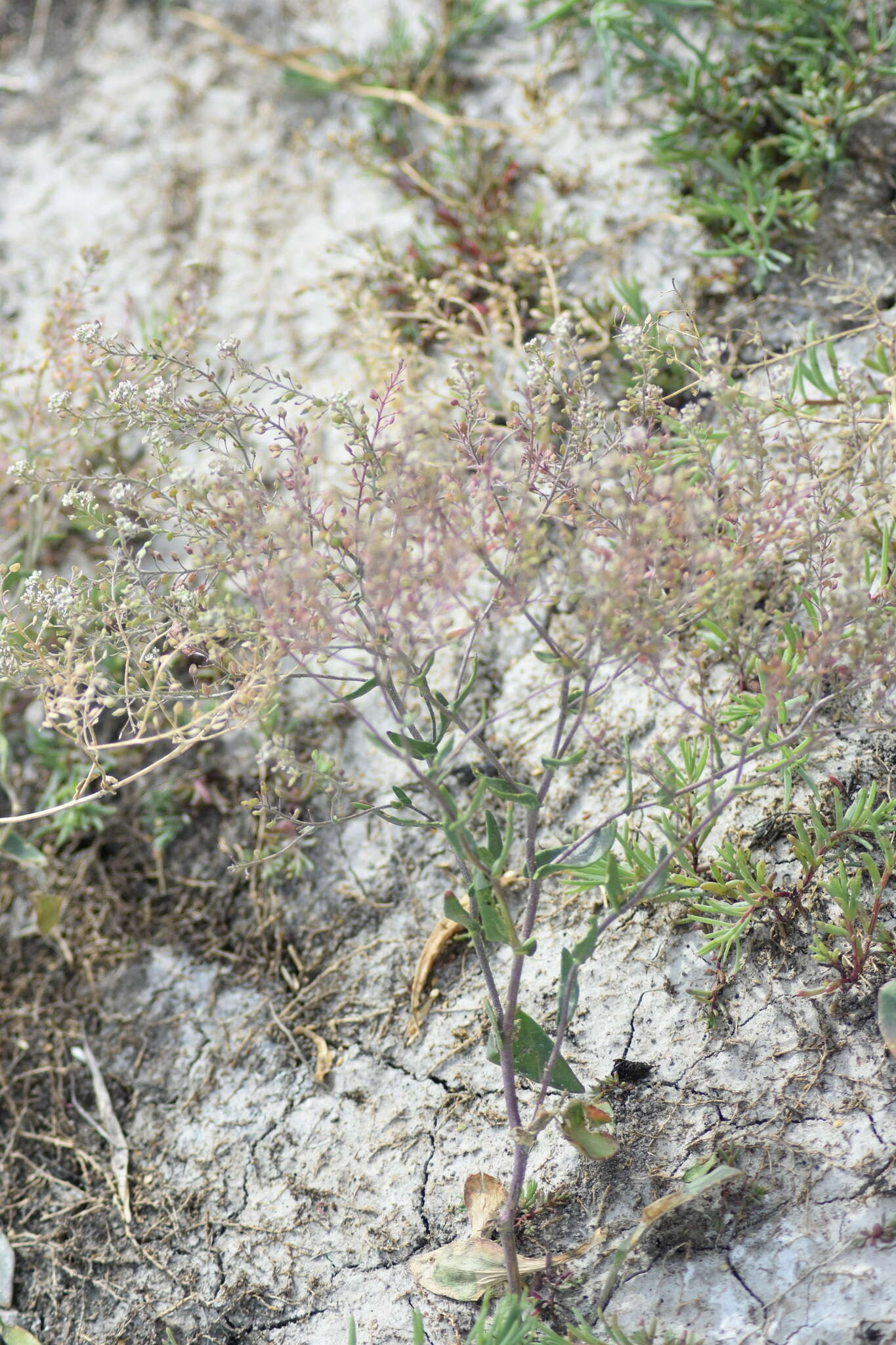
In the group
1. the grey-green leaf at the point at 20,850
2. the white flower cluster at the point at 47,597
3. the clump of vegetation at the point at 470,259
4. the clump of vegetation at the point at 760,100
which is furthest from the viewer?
the clump of vegetation at the point at 470,259

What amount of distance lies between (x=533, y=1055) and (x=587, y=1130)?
0.54ft

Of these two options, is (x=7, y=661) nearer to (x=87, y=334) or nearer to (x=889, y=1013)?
(x=87, y=334)

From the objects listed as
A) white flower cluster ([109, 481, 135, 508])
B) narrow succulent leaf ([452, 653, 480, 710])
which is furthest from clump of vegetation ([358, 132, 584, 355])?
white flower cluster ([109, 481, 135, 508])

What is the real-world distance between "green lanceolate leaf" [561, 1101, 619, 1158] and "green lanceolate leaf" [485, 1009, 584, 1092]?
0.05m

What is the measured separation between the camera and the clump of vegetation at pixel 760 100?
274 centimetres

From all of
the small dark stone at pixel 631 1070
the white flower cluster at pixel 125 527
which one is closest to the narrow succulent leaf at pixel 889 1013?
the small dark stone at pixel 631 1070

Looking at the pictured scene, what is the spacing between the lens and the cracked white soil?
5.90 ft

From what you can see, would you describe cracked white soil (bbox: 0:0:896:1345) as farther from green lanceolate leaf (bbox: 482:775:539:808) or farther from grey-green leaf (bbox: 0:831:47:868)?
green lanceolate leaf (bbox: 482:775:539:808)

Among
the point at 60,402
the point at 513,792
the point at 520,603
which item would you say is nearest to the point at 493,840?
the point at 513,792

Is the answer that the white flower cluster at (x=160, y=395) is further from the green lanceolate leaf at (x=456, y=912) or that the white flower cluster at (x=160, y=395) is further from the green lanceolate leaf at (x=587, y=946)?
the green lanceolate leaf at (x=587, y=946)

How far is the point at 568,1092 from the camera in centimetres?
200

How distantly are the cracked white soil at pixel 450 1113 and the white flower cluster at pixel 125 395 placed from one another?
1275 millimetres

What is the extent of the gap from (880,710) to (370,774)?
1.40 m

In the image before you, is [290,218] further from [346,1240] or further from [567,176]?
[346,1240]
